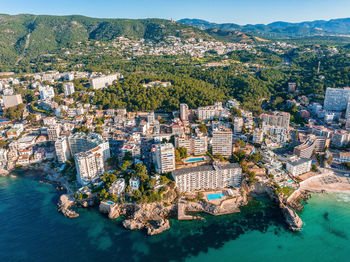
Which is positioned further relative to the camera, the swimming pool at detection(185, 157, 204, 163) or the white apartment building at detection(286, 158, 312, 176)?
the swimming pool at detection(185, 157, 204, 163)

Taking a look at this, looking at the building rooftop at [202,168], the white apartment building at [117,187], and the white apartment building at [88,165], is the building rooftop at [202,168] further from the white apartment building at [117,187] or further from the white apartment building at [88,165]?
the white apartment building at [88,165]

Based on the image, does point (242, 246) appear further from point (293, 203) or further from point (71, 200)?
point (71, 200)

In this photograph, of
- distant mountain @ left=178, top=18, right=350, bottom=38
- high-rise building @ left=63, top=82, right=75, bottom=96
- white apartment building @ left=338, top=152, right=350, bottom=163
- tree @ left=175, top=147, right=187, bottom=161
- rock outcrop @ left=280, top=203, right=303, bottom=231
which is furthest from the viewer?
distant mountain @ left=178, top=18, right=350, bottom=38

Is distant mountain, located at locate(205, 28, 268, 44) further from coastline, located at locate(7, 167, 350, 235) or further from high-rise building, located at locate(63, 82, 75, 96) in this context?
coastline, located at locate(7, 167, 350, 235)

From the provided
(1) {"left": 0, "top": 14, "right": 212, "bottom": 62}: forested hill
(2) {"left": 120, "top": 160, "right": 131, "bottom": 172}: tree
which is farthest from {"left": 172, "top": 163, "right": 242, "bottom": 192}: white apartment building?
(1) {"left": 0, "top": 14, "right": 212, "bottom": 62}: forested hill

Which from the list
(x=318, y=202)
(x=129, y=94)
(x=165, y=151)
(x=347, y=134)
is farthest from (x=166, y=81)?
(x=318, y=202)

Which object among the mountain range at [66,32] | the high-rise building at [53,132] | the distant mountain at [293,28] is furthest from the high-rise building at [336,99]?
the distant mountain at [293,28]
